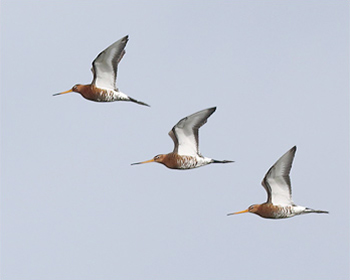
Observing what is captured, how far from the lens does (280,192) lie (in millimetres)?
25484

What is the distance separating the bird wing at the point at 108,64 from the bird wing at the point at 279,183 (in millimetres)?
5128

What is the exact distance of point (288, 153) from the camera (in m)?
25.0

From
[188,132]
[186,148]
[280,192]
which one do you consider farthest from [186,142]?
[280,192]

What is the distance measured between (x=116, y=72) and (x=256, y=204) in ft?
17.5

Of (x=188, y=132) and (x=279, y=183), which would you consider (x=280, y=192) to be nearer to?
(x=279, y=183)

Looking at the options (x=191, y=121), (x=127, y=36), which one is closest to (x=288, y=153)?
(x=191, y=121)

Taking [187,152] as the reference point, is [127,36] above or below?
above

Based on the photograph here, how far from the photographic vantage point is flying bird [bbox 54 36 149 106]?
26.1 m

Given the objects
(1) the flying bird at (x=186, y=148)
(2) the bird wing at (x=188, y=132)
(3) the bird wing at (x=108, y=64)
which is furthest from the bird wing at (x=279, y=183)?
(3) the bird wing at (x=108, y=64)

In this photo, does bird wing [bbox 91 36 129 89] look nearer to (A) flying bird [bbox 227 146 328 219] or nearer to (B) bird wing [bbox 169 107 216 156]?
(B) bird wing [bbox 169 107 216 156]

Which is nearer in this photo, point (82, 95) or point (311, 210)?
point (311, 210)

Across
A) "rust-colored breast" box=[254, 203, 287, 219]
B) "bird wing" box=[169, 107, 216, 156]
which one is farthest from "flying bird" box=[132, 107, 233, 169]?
"rust-colored breast" box=[254, 203, 287, 219]

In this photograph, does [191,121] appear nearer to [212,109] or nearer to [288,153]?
[212,109]

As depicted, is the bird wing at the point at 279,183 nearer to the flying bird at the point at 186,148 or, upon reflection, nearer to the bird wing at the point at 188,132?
the flying bird at the point at 186,148
